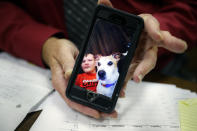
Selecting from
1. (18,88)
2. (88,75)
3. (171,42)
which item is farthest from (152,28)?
(18,88)

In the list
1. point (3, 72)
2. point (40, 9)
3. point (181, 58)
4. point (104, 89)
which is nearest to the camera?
point (104, 89)

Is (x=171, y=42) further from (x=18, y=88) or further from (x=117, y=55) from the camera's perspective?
(x=18, y=88)

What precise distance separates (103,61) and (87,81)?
5 centimetres

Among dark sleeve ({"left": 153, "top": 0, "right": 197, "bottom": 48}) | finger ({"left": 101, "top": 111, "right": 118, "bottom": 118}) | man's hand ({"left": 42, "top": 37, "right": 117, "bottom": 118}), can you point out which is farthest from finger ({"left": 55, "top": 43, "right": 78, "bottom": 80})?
dark sleeve ({"left": 153, "top": 0, "right": 197, "bottom": 48})

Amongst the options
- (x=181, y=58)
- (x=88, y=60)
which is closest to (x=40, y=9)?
(x=88, y=60)

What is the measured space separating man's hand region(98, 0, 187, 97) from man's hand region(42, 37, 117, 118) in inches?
3.7

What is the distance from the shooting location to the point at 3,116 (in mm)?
400

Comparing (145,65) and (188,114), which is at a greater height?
(145,65)

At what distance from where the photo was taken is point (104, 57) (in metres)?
0.40

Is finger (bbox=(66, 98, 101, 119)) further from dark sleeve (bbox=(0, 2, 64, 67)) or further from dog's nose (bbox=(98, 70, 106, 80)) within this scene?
dark sleeve (bbox=(0, 2, 64, 67))

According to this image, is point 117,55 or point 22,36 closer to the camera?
point 117,55

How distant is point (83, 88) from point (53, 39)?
0.65 feet

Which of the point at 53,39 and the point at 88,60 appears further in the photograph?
the point at 53,39

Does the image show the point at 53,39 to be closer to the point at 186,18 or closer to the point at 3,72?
the point at 3,72
